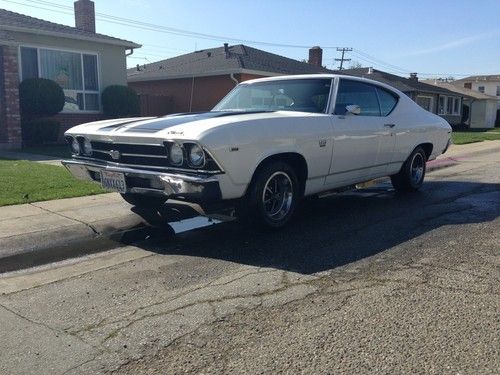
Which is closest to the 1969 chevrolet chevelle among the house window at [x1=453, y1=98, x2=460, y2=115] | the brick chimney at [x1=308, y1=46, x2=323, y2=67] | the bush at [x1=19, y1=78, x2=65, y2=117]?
the bush at [x1=19, y1=78, x2=65, y2=117]

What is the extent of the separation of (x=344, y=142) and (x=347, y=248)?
1.59 m

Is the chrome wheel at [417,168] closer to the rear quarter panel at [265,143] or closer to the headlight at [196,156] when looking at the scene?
the rear quarter panel at [265,143]

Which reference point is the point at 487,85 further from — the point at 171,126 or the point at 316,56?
the point at 171,126

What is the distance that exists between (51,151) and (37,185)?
236 inches

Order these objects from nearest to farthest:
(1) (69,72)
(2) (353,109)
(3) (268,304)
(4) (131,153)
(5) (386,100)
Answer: (3) (268,304), (4) (131,153), (2) (353,109), (5) (386,100), (1) (69,72)

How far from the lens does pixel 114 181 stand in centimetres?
538

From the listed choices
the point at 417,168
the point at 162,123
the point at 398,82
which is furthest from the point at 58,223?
the point at 398,82

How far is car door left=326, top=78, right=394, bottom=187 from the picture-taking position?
6172 millimetres

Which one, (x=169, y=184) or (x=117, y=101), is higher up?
(x=117, y=101)

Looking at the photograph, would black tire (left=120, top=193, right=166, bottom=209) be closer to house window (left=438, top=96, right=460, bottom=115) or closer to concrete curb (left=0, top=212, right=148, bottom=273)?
concrete curb (left=0, top=212, right=148, bottom=273)

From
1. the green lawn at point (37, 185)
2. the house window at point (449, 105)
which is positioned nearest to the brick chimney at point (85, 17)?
the green lawn at point (37, 185)

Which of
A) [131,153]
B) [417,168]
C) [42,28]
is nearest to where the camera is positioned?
[131,153]

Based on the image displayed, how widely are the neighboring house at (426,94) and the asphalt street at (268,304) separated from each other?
3165 cm

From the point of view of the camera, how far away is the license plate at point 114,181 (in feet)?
17.3
